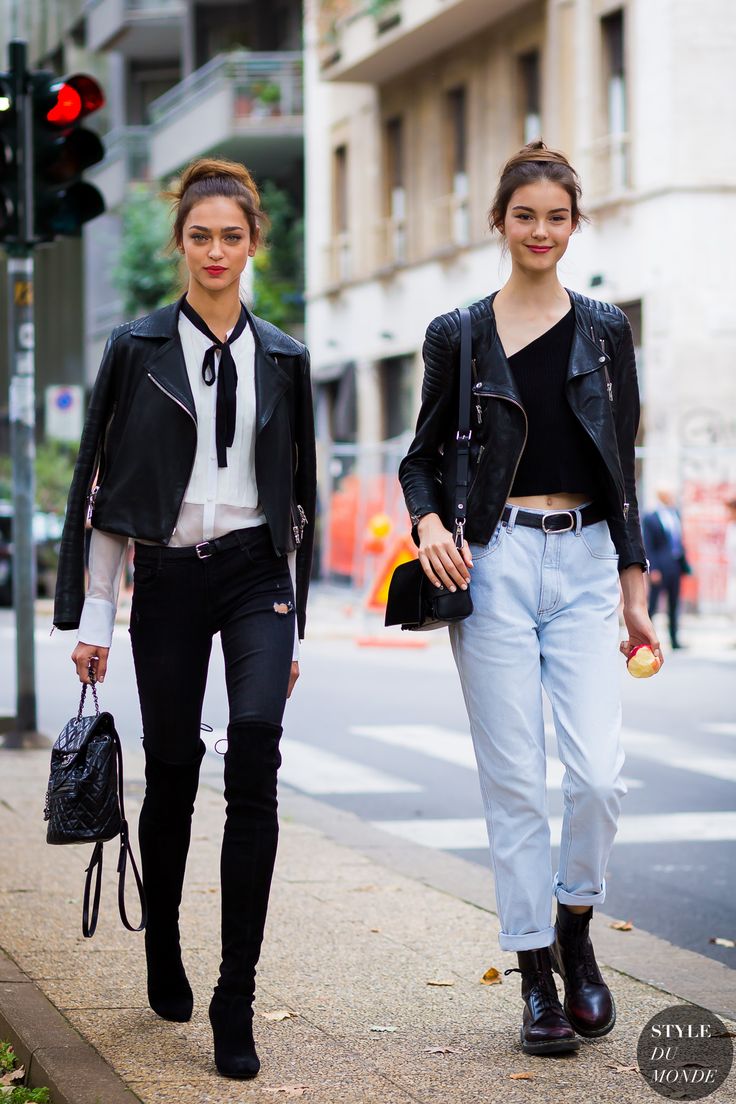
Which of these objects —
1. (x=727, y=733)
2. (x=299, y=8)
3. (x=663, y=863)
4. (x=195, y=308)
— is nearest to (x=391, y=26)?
(x=299, y=8)

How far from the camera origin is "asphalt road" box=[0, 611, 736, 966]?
7824 millimetres

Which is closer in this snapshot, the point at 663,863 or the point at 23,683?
the point at 663,863

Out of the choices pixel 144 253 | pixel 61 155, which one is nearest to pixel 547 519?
pixel 61 155

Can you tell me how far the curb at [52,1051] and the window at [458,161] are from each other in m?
26.3

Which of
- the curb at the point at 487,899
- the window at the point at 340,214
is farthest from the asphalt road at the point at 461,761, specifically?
the window at the point at 340,214

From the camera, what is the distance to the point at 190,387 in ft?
14.9

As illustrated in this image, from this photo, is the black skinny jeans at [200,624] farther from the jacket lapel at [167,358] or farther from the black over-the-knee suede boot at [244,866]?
the jacket lapel at [167,358]

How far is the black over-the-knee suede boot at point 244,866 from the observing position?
4.28m

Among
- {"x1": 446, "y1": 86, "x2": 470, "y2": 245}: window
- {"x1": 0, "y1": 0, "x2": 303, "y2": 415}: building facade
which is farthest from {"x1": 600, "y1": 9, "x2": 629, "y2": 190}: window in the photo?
{"x1": 0, "y1": 0, "x2": 303, "y2": 415}: building facade

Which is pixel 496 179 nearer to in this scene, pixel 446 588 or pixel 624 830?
pixel 624 830

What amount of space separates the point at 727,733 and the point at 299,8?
27.5 m

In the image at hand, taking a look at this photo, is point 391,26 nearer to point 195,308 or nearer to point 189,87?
point 189,87

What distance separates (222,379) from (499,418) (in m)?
0.64

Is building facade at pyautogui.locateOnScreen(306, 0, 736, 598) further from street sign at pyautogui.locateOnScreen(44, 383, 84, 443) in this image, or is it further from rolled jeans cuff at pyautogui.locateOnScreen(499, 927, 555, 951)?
rolled jeans cuff at pyautogui.locateOnScreen(499, 927, 555, 951)
